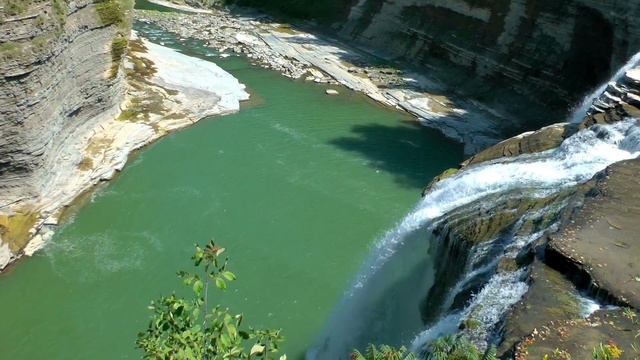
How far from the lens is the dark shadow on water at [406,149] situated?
66.8 feet

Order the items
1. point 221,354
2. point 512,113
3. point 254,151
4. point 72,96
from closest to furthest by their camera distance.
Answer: point 221,354 < point 72,96 < point 254,151 < point 512,113

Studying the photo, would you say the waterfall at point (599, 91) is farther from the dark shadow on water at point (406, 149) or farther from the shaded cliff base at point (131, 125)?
the shaded cliff base at point (131, 125)

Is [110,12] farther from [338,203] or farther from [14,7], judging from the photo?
[338,203]

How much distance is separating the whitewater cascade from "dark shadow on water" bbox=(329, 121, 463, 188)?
8.31m

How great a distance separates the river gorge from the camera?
7.60m

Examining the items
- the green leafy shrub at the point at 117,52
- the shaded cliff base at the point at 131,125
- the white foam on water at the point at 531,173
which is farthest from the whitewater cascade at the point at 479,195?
the green leafy shrub at the point at 117,52

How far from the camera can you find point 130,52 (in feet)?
84.5

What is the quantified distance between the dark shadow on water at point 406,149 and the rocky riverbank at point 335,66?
75 cm

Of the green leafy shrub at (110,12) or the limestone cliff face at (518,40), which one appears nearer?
the green leafy shrub at (110,12)

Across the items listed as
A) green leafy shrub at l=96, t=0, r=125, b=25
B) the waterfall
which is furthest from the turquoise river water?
the waterfall

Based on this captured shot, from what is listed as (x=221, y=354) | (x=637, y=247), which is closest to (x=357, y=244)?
(x=637, y=247)

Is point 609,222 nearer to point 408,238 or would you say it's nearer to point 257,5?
point 408,238

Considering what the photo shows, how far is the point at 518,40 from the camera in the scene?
2702 centimetres

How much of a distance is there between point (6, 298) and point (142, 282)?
104 inches
